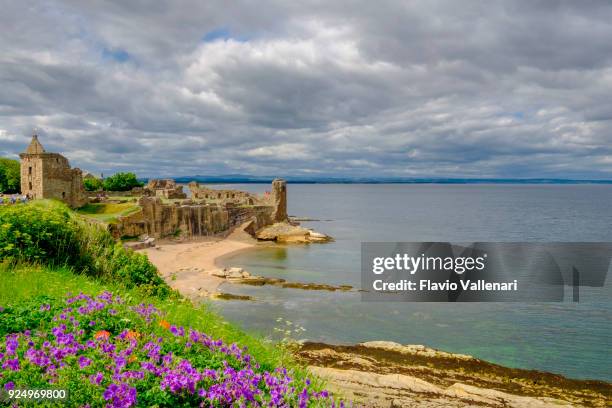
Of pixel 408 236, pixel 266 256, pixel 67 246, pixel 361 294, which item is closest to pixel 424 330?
pixel 361 294

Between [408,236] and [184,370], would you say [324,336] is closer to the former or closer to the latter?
[184,370]

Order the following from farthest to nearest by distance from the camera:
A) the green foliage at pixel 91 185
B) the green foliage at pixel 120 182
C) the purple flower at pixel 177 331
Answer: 1. the green foliage at pixel 120 182
2. the green foliage at pixel 91 185
3. the purple flower at pixel 177 331

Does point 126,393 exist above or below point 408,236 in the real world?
above

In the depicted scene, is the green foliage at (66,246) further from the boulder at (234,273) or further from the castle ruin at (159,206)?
the boulder at (234,273)

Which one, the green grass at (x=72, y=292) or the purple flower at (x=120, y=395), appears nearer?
the purple flower at (x=120, y=395)

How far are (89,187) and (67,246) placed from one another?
84.0m

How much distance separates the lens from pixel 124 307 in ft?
26.9

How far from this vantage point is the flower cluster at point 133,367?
5320 mm

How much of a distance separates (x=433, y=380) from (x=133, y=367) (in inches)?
620

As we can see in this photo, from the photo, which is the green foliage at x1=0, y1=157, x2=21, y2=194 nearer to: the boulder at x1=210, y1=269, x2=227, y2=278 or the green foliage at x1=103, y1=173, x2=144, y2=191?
the green foliage at x1=103, y1=173, x2=144, y2=191

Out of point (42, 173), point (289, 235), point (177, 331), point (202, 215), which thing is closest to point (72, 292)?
point (177, 331)

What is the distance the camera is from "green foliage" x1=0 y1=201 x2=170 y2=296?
12.1 meters

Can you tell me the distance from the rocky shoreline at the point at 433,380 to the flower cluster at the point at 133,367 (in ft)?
26.8

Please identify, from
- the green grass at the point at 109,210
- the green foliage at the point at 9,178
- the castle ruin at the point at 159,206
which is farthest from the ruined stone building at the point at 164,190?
the green grass at the point at 109,210
